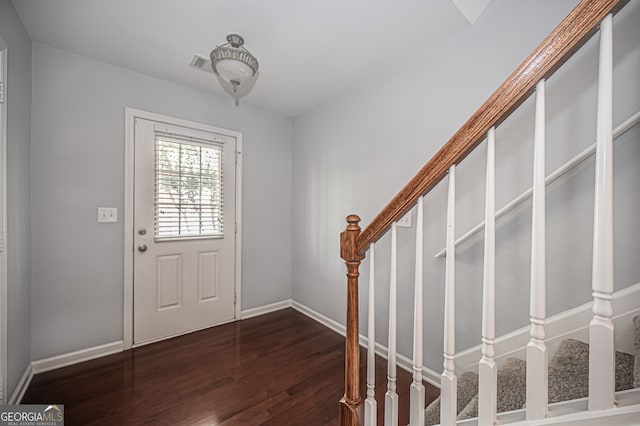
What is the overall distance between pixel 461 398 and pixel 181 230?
256 cm

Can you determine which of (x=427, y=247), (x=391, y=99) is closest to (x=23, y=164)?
(x=391, y=99)

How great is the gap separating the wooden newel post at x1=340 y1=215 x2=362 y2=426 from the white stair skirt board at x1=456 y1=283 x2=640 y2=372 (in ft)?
2.76

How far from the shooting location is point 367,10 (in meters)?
1.61

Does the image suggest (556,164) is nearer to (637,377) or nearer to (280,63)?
Result: (637,377)

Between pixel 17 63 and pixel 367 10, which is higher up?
pixel 367 10

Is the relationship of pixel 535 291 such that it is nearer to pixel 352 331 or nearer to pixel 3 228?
pixel 352 331

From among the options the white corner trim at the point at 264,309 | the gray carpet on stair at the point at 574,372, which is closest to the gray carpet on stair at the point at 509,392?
the gray carpet on stair at the point at 574,372

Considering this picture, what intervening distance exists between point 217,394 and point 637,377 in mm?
2041

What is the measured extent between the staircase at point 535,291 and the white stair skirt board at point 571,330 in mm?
109

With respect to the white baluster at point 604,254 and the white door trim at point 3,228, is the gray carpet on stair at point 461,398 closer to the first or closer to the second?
the white baluster at point 604,254

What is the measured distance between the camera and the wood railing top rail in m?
0.61

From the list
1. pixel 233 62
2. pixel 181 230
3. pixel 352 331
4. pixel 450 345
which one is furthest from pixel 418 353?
pixel 181 230

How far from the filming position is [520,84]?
2.28ft

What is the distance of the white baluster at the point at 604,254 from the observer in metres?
0.57
